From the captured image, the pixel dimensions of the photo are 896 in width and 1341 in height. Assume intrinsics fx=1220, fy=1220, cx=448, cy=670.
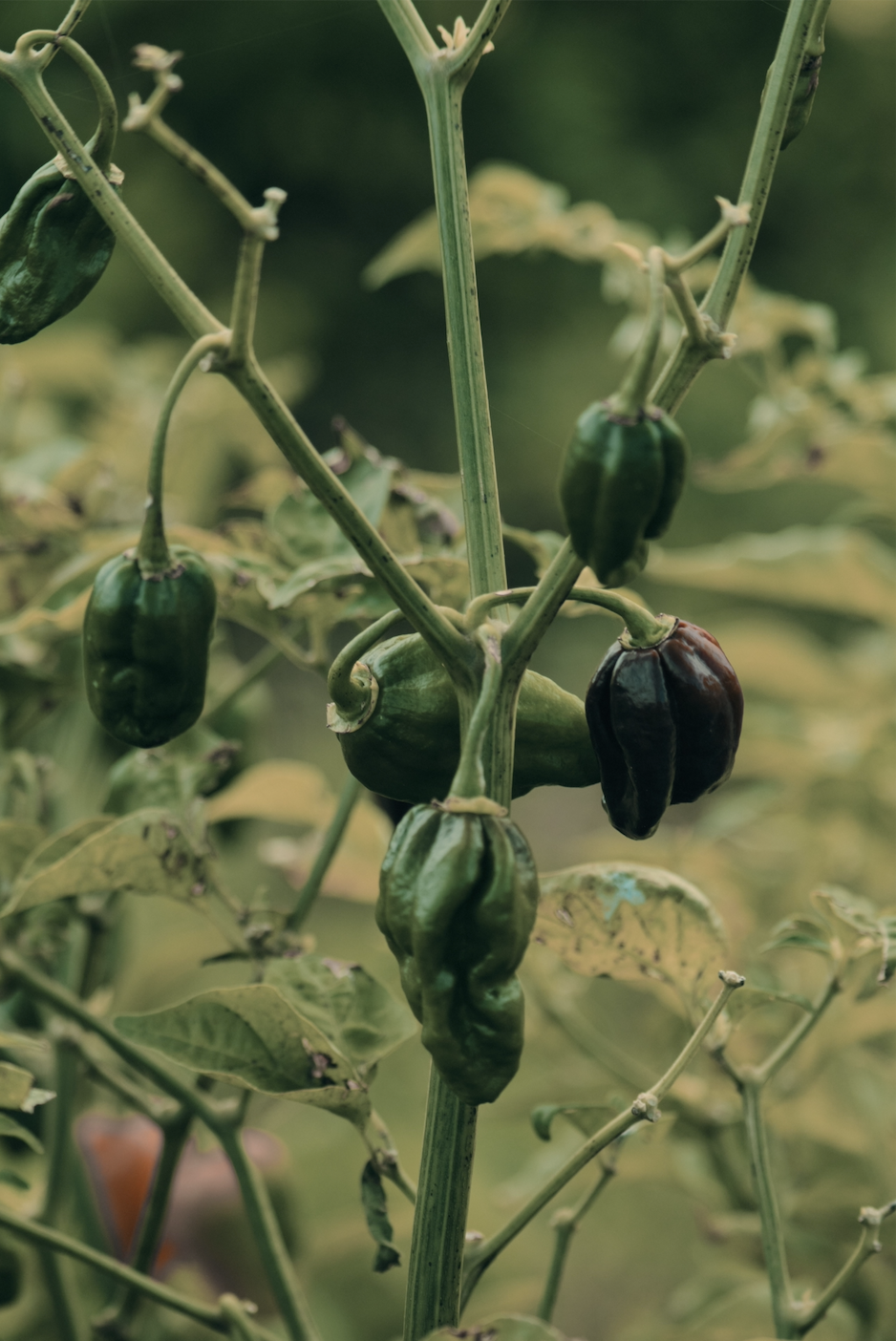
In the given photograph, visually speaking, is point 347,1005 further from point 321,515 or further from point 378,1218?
point 321,515

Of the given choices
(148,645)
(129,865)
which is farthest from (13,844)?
(148,645)

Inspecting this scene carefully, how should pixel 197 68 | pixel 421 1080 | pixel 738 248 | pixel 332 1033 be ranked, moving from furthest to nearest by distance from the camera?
pixel 197 68
pixel 421 1080
pixel 332 1033
pixel 738 248

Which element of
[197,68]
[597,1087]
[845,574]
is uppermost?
[197,68]

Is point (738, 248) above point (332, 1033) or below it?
above

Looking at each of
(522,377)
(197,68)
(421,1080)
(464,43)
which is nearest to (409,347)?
(522,377)

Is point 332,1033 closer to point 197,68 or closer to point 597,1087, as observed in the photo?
A: point 597,1087

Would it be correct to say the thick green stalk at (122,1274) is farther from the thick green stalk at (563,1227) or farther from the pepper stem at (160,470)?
the pepper stem at (160,470)

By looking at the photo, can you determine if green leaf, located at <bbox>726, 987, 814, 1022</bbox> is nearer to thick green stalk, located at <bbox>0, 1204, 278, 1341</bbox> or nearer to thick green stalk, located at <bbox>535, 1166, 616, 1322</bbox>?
thick green stalk, located at <bbox>535, 1166, 616, 1322</bbox>

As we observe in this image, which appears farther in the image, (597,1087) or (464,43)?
(597,1087)
